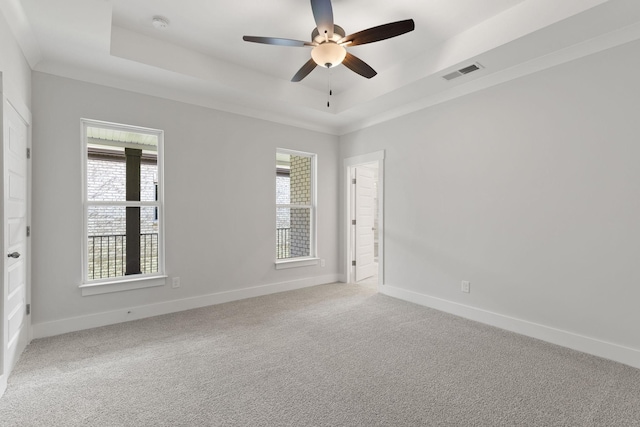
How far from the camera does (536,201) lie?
3.12 m

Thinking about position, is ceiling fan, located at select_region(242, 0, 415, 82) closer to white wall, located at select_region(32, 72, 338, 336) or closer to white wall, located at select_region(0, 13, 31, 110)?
white wall, located at select_region(0, 13, 31, 110)

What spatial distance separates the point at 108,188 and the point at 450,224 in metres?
3.98

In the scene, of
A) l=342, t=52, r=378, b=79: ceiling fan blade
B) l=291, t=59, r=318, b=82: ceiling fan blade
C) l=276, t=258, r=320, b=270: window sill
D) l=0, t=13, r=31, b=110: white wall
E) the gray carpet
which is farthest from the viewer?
l=276, t=258, r=320, b=270: window sill

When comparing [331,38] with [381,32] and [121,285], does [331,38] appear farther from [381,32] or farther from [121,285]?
[121,285]

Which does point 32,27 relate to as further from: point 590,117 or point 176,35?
point 590,117

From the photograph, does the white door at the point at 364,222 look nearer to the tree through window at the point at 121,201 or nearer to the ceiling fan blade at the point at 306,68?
the ceiling fan blade at the point at 306,68

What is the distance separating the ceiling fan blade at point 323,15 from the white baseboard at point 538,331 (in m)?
3.21

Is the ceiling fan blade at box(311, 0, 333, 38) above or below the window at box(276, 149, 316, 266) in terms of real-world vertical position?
above

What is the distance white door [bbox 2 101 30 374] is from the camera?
2.20m

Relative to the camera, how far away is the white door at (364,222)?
556 cm

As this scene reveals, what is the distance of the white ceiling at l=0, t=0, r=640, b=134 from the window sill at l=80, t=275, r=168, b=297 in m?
2.14

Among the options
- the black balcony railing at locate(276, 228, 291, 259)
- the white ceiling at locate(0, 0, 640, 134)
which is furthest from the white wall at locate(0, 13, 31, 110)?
the black balcony railing at locate(276, 228, 291, 259)

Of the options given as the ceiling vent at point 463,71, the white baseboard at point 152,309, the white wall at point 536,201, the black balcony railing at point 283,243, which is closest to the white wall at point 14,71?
the white baseboard at point 152,309

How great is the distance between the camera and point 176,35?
3148mm
